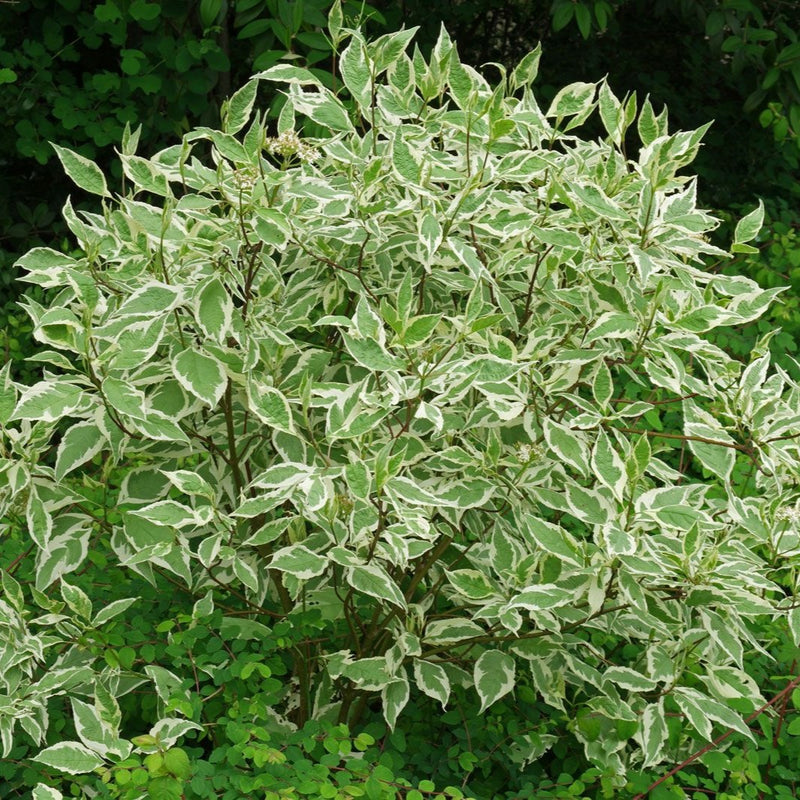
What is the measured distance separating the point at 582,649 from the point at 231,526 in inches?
36.5

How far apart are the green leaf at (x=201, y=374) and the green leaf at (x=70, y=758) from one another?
2.06ft

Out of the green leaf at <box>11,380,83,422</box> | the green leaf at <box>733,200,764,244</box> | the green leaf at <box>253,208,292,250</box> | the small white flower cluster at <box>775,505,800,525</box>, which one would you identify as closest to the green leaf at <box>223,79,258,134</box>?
the green leaf at <box>253,208,292,250</box>

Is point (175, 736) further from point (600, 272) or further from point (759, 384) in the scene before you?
point (759, 384)

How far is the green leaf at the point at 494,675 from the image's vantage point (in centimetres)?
206

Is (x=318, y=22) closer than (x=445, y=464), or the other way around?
(x=445, y=464)

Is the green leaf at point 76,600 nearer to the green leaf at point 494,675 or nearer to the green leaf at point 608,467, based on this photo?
the green leaf at point 494,675

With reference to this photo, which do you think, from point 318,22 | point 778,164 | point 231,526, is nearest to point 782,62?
point 778,164

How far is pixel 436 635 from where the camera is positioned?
2152 millimetres

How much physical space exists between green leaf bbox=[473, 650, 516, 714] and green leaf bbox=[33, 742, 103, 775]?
72 cm

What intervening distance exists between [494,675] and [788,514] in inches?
25.0

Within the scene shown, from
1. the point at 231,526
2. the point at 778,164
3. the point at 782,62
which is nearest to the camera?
the point at 231,526

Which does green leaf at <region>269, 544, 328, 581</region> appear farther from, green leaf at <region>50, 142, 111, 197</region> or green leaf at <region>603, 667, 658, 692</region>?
green leaf at <region>50, 142, 111, 197</region>

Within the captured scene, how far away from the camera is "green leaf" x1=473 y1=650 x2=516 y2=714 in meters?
2.06

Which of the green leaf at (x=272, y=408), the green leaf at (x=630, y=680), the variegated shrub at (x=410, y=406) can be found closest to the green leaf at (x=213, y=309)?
the variegated shrub at (x=410, y=406)
